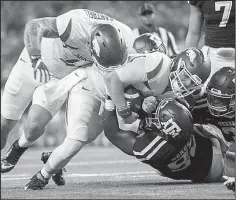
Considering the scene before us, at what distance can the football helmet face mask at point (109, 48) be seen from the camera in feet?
14.6

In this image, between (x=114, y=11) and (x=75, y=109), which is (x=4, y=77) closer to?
(x=114, y=11)

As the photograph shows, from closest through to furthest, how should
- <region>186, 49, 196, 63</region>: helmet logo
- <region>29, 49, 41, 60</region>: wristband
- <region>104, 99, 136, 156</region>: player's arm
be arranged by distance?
<region>186, 49, 196, 63</region>: helmet logo
<region>104, 99, 136, 156</region>: player's arm
<region>29, 49, 41, 60</region>: wristband

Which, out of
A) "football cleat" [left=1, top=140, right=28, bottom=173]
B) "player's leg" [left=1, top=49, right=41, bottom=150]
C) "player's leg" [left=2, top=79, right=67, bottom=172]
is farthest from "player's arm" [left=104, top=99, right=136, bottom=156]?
"player's leg" [left=1, top=49, right=41, bottom=150]

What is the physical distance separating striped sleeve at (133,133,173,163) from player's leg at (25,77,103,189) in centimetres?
32

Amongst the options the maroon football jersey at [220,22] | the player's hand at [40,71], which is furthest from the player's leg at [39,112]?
the maroon football jersey at [220,22]

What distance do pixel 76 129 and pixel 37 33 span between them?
71cm

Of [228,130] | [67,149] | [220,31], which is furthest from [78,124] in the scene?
[220,31]

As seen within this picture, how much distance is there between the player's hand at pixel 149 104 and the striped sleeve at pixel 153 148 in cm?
17

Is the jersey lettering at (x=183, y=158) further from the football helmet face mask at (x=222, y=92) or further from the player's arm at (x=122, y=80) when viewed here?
the player's arm at (x=122, y=80)

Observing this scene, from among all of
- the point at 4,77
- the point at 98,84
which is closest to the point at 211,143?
the point at 98,84

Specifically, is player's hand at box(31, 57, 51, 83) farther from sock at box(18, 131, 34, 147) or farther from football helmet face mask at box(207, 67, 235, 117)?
football helmet face mask at box(207, 67, 235, 117)

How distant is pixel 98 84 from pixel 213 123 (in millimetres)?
748

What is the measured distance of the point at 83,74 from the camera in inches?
193

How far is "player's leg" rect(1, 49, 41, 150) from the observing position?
538 cm
